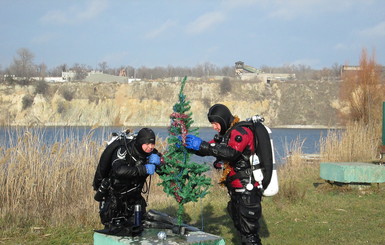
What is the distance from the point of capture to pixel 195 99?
255 ft

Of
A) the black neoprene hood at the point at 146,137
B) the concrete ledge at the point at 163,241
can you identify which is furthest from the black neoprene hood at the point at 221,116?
the concrete ledge at the point at 163,241

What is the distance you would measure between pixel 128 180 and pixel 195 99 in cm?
7223

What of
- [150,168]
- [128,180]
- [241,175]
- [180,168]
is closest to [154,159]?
[150,168]

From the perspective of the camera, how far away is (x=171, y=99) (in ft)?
252

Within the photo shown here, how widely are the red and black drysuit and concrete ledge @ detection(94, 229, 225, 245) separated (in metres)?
0.60

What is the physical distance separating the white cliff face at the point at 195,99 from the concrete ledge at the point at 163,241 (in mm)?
65067

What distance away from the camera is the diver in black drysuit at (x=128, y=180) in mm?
5293

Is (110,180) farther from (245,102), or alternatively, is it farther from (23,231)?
(245,102)

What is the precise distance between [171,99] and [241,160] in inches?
2806

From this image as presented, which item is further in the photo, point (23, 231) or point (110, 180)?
point (23, 231)

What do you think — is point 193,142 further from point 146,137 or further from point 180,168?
point 146,137

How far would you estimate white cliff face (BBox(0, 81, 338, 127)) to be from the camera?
73.1m

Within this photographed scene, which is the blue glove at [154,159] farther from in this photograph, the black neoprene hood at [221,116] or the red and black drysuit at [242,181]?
the black neoprene hood at [221,116]

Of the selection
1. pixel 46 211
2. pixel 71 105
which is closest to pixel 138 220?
pixel 46 211
